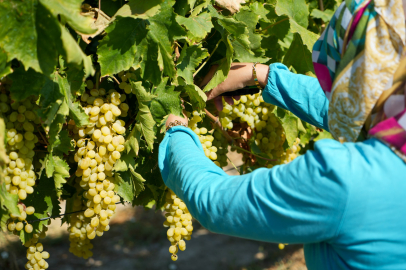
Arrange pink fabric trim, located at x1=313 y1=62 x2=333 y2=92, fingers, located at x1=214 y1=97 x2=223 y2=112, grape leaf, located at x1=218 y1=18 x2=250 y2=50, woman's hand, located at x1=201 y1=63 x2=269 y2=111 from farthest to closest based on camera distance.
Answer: fingers, located at x1=214 y1=97 x2=223 y2=112
woman's hand, located at x1=201 y1=63 x2=269 y2=111
grape leaf, located at x1=218 y1=18 x2=250 y2=50
pink fabric trim, located at x1=313 y1=62 x2=333 y2=92

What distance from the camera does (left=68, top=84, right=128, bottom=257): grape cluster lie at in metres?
1.03

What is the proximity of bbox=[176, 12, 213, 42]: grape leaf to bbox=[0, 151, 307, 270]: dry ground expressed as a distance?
9.27ft

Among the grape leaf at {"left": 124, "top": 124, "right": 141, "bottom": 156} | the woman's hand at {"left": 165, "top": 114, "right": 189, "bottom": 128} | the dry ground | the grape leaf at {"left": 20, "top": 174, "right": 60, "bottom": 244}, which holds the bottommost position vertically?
the dry ground

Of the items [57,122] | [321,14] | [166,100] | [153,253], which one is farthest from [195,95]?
[153,253]

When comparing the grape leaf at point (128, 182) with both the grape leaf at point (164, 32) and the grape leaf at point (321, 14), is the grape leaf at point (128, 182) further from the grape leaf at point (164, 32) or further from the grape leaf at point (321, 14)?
the grape leaf at point (321, 14)

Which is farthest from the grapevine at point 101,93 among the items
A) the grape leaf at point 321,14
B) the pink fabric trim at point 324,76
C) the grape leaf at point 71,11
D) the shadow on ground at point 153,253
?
the shadow on ground at point 153,253

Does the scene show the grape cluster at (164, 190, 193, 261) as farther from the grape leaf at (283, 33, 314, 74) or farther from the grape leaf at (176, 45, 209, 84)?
the grape leaf at (283, 33, 314, 74)

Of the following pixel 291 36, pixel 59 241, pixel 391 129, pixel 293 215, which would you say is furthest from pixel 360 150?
pixel 59 241

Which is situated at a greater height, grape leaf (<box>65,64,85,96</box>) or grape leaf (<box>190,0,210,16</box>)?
grape leaf (<box>190,0,210,16</box>)

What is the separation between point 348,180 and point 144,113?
602 millimetres

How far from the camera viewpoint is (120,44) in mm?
958

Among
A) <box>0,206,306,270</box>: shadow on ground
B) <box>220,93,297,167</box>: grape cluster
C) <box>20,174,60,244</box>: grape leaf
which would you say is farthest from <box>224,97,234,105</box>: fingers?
<box>0,206,306,270</box>: shadow on ground

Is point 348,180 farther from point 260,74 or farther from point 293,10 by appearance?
point 293,10

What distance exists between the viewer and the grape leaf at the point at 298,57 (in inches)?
54.9
